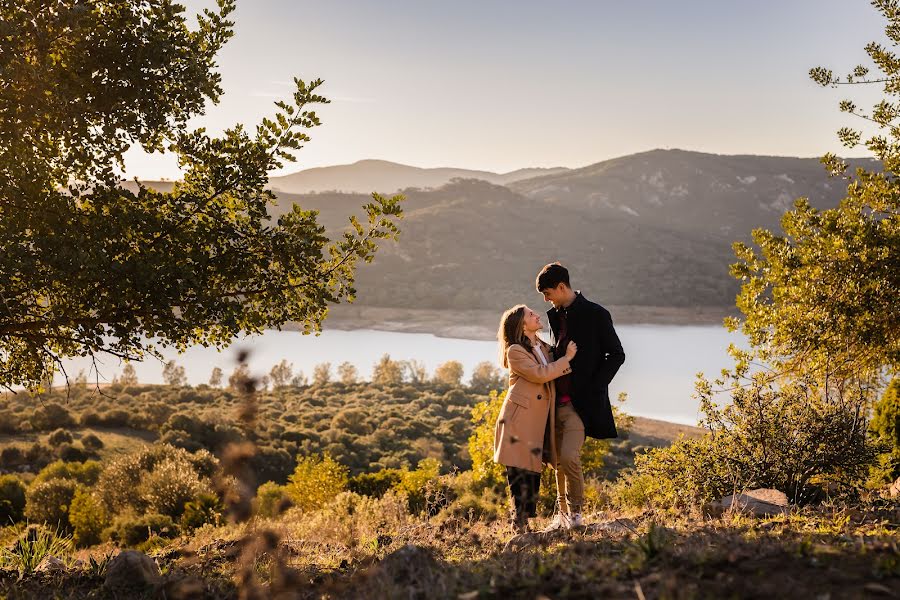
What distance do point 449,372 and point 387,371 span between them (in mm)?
5924

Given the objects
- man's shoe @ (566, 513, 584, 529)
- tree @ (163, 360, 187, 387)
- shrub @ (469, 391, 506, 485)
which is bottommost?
tree @ (163, 360, 187, 387)

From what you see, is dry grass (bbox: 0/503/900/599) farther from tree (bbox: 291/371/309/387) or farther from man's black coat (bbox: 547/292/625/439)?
tree (bbox: 291/371/309/387)

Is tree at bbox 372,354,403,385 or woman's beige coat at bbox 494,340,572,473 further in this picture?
tree at bbox 372,354,403,385

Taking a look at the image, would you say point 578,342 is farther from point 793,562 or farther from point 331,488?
point 331,488

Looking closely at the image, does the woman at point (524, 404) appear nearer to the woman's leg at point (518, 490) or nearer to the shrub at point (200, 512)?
the woman's leg at point (518, 490)

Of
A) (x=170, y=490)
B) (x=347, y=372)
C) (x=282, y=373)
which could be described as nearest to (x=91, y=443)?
(x=170, y=490)

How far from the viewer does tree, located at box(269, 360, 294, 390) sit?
6041cm

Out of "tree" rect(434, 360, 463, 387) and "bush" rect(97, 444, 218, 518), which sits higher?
"bush" rect(97, 444, 218, 518)

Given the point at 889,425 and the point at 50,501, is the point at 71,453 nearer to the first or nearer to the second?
the point at 50,501

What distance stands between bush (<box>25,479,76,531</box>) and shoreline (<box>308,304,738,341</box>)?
84385 millimetres

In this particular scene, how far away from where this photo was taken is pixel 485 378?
63562 millimetres

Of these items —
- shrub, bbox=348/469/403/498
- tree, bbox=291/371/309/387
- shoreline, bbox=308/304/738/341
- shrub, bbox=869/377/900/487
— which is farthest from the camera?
shoreline, bbox=308/304/738/341

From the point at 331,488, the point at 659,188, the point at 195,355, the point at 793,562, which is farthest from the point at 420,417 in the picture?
the point at 659,188

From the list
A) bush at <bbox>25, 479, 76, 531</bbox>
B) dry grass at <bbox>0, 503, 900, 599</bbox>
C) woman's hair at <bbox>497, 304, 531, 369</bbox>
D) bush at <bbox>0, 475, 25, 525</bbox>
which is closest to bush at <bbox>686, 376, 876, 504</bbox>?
dry grass at <bbox>0, 503, 900, 599</bbox>
